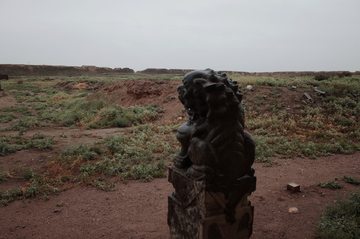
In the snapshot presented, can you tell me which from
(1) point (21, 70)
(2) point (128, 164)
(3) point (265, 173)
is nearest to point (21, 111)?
(2) point (128, 164)

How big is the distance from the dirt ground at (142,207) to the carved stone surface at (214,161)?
4.17 feet

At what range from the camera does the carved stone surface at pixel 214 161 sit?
2283mm

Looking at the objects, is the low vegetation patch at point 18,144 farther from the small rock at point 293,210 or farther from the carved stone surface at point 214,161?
the small rock at point 293,210

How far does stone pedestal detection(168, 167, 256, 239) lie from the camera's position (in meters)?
2.32

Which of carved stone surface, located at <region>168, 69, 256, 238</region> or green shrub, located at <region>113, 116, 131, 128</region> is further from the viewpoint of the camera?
green shrub, located at <region>113, 116, 131, 128</region>

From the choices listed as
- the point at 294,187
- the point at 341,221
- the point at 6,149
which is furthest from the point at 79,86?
the point at 341,221

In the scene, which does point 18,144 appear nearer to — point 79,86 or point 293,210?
point 293,210

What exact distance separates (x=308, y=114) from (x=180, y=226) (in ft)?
31.8

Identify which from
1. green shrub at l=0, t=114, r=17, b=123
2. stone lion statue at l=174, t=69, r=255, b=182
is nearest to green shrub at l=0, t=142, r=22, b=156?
green shrub at l=0, t=114, r=17, b=123

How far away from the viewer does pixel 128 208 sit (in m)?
4.28

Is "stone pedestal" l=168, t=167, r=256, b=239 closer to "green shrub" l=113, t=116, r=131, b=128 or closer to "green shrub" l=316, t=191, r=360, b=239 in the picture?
"green shrub" l=316, t=191, r=360, b=239

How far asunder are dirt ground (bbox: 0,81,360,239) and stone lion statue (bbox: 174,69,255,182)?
5.45ft

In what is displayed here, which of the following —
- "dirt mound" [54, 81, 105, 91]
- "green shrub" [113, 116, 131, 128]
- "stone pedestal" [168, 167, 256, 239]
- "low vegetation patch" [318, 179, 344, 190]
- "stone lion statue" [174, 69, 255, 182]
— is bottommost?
"low vegetation patch" [318, 179, 344, 190]

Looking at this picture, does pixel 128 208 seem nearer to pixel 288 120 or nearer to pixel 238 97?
pixel 238 97
